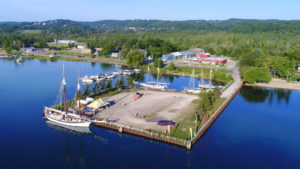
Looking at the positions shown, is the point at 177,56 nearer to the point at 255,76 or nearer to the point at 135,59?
the point at 135,59

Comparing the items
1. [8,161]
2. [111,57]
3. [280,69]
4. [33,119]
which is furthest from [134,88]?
[111,57]

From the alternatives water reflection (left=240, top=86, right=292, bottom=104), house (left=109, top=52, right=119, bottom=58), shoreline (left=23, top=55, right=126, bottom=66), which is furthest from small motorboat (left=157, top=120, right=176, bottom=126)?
house (left=109, top=52, right=119, bottom=58)

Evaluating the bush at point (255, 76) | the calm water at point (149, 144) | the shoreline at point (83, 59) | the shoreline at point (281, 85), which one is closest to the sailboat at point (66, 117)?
the calm water at point (149, 144)

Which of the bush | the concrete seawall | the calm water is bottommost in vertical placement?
the calm water

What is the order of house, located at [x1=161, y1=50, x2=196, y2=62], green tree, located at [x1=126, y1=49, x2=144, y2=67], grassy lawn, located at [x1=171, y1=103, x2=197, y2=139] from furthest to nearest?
1. house, located at [x1=161, y1=50, x2=196, y2=62]
2. green tree, located at [x1=126, y1=49, x2=144, y2=67]
3. grassy lawn, located at [x1=171, y1=103, x2=197, y2=139]

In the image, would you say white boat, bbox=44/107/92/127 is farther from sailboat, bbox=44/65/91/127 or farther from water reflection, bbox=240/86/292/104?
water reflection, bbox=240/86/292/104

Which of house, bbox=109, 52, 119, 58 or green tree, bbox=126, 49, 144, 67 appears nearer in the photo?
green tree, bbox=126, 49, 144, 67
